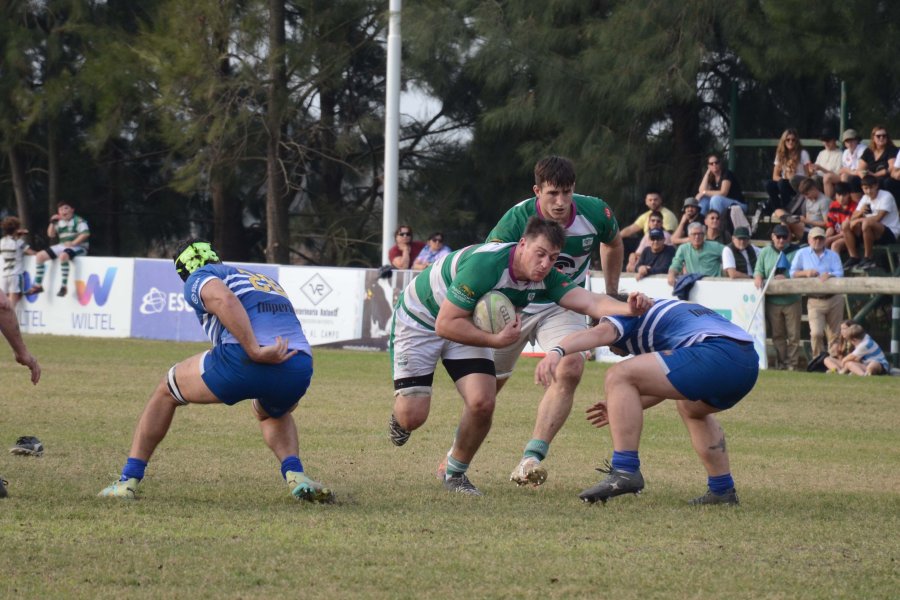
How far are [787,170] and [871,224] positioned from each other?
2192 millimetres

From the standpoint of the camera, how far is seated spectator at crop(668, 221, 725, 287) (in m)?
18.0

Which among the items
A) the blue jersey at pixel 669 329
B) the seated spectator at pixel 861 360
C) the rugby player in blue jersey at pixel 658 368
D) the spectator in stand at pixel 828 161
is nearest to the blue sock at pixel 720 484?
the rugby player in blue jersey at pixel 658 368

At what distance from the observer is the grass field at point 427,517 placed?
17.0 ft

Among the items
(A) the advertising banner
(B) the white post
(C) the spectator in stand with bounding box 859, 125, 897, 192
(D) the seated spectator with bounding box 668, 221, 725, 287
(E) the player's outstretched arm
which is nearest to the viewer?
(E) the player's outstretched arm

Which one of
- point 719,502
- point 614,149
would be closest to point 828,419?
point 719,502

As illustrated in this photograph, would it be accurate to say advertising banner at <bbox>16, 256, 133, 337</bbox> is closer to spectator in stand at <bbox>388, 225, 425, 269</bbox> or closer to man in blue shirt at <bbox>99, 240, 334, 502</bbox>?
spectator in stand at <bbox>388, 225, 425, 269</bbox>

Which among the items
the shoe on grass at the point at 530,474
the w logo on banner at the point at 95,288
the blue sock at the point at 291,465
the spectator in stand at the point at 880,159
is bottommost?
the shoe on grass at the point at 530,474

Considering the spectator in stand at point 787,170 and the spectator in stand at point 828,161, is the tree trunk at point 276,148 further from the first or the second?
the spectator in stand at point 828,161

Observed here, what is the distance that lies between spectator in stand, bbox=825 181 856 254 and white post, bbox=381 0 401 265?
6528 millimetres

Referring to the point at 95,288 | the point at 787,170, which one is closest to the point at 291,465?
the point at 787,170

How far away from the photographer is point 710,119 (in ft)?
76.9

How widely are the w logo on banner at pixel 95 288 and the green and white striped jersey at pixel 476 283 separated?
15.0m

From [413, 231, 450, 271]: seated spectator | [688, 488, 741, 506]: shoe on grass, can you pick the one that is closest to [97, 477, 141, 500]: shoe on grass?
[688, 488, 741, 506]: shoe on grass

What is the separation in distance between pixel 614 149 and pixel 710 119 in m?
2.25
